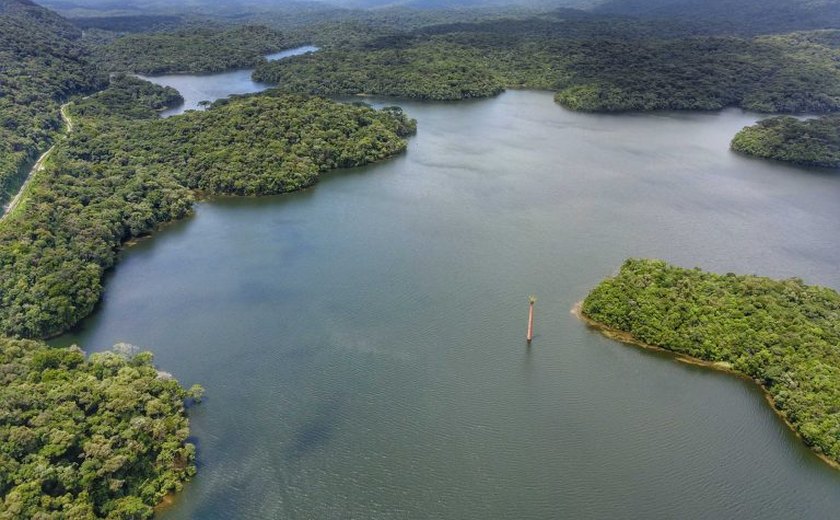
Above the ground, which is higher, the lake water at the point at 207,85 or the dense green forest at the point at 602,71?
the dense green forest at the point at 602,71

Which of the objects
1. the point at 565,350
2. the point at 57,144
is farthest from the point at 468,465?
the point at 57,144

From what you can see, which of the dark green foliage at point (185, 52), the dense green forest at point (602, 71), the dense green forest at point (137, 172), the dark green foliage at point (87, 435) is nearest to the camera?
the dark green foliage at point (87, 435)

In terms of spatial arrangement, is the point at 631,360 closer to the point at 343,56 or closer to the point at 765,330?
the point at 765,330

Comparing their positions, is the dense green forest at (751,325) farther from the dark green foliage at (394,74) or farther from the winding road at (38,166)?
the dark green foliage at (394,74)

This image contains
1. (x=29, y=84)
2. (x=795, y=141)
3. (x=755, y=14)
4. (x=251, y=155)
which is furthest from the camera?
(x=755, y=14)

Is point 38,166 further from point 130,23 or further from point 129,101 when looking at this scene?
point 130,23

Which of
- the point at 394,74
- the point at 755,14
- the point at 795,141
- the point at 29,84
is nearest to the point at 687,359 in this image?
the point at 795,141

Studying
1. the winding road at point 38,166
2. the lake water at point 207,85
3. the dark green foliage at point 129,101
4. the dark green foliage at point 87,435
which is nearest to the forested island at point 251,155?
the dark green foliage at point 87,435
